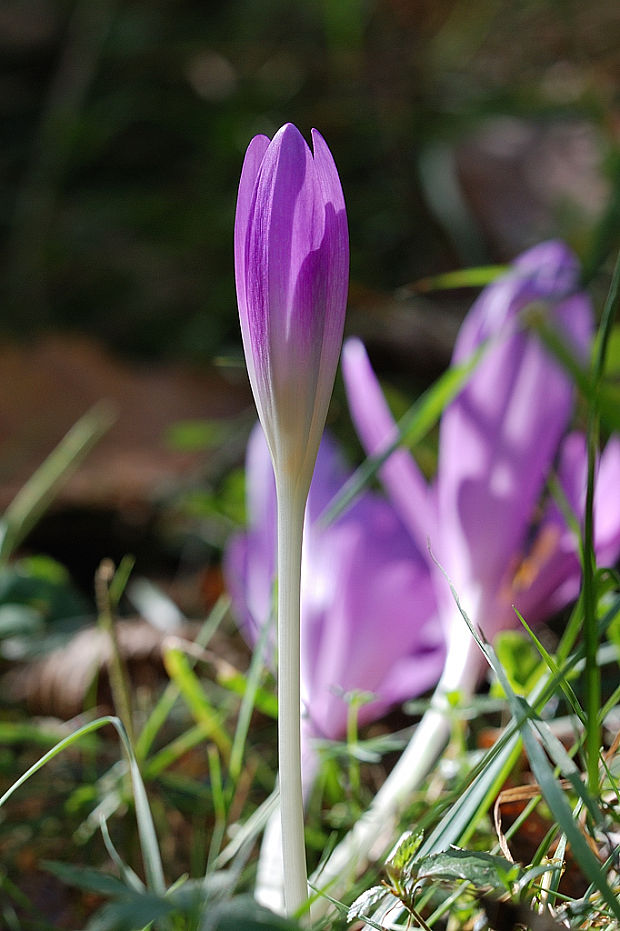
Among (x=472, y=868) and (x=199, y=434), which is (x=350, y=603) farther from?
(x=199, y=434)

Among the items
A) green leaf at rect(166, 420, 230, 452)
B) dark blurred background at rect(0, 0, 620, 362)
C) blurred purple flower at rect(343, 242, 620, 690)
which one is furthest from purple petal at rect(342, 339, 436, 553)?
dark blurred background at rect(0, 0, 620, 362)

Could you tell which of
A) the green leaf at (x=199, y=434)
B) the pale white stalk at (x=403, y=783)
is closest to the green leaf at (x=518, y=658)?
the pale white stalk at (x=403, y=783)

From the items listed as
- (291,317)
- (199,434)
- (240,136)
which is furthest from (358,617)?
(240,136)

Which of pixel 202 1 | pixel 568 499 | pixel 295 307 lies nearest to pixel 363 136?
pixel 202 1

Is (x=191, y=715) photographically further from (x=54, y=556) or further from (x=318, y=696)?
(x=54, y=556)

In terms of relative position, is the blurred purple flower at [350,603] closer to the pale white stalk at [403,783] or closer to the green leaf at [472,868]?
the pale white stalk at [403,783]

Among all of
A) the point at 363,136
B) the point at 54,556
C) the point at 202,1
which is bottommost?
the point at 54,556
